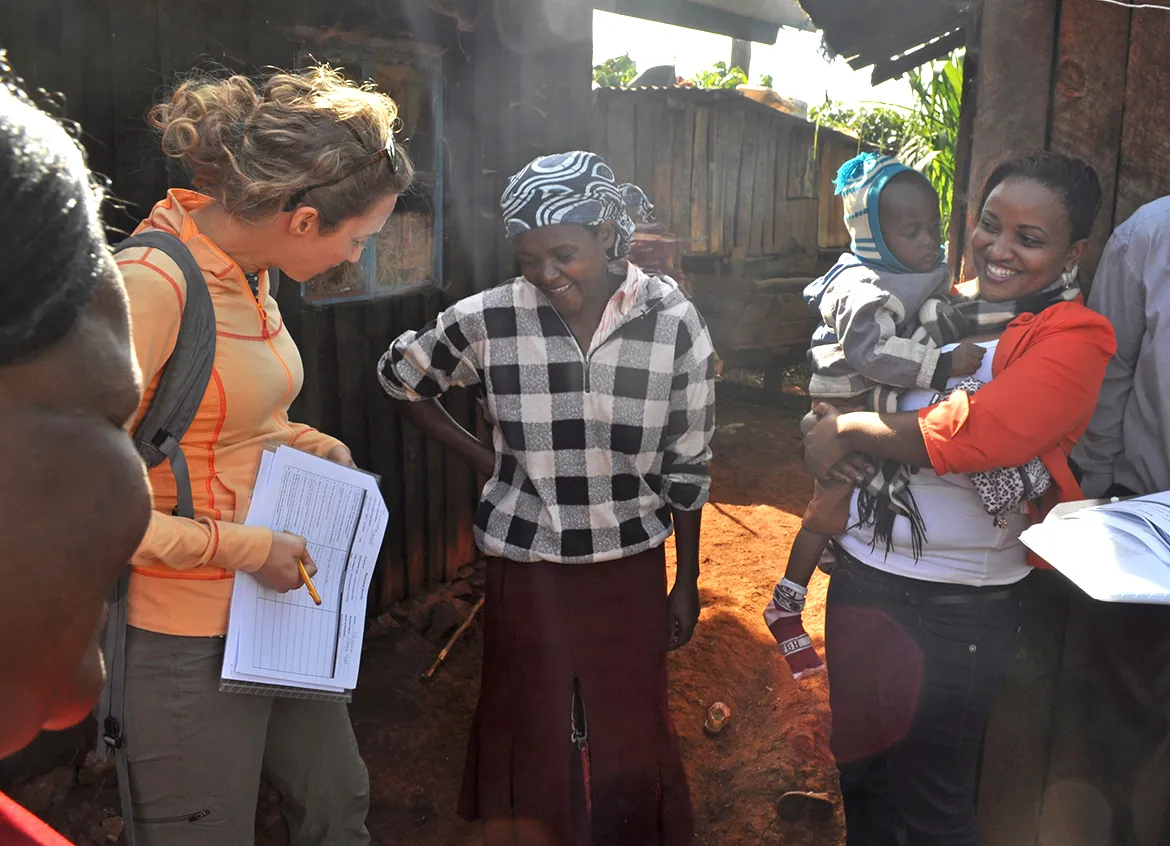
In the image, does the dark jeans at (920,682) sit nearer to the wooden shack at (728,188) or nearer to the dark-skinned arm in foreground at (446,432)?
the dark-skinned arm in foreground at (446,432)

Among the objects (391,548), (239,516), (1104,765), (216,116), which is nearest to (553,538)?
(239,516)

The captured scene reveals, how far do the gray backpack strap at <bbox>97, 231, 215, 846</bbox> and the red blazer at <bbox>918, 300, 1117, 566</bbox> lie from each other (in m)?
1.44

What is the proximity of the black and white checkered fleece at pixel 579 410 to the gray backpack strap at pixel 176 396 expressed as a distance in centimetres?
84

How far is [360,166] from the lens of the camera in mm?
1876

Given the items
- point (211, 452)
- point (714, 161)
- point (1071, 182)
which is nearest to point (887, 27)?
point (1071, 182)

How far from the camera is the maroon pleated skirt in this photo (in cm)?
250

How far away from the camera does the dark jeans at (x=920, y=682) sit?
2141 millimetres

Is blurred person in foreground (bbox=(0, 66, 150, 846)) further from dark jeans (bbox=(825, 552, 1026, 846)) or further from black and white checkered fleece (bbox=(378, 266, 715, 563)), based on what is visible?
dark jeans (bbox=(825, 552, 1026, 846))

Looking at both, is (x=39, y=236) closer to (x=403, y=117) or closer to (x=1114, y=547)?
(x=1114, y=547)

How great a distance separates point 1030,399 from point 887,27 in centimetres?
183

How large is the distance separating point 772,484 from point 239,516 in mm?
6001

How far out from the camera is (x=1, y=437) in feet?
1.99

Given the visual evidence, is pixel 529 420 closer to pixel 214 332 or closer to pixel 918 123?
pixel 214 332

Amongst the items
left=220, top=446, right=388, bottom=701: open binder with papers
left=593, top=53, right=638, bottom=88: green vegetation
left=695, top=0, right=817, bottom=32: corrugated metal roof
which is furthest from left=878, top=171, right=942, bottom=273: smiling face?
left=593, top=53, right=638, bottom=88: green vegetation
